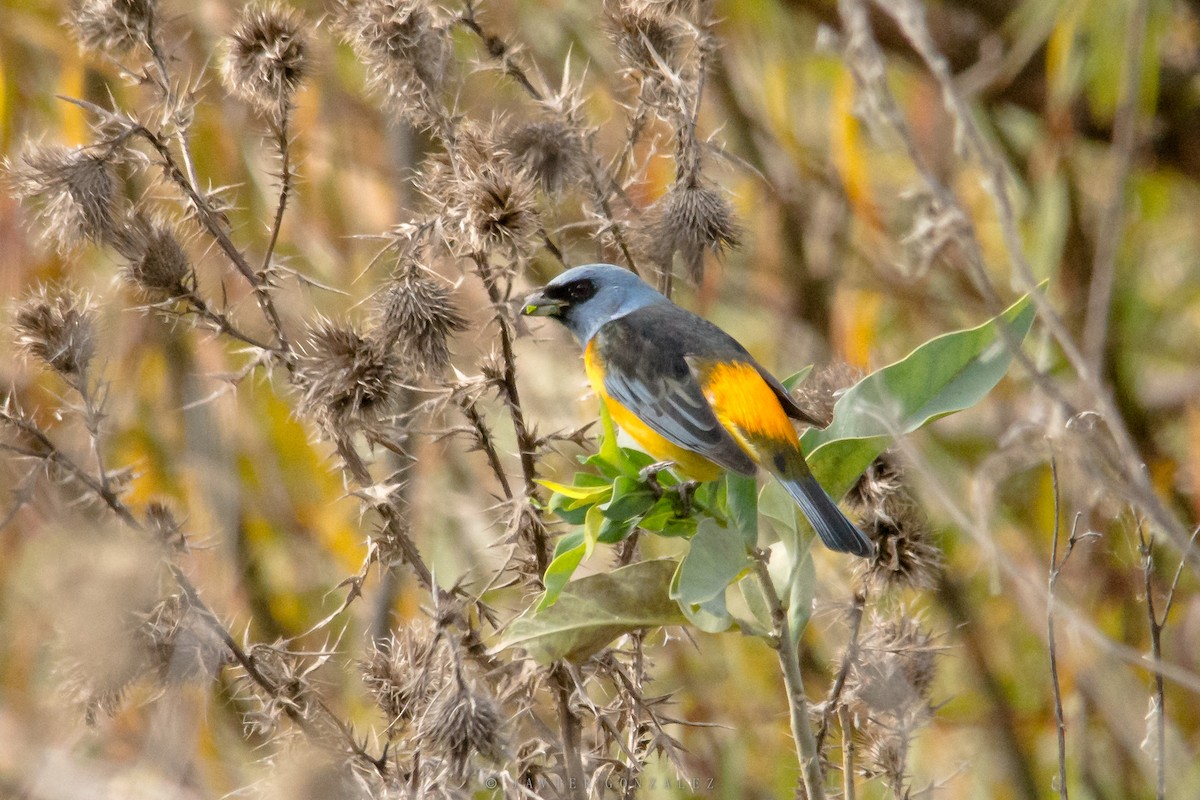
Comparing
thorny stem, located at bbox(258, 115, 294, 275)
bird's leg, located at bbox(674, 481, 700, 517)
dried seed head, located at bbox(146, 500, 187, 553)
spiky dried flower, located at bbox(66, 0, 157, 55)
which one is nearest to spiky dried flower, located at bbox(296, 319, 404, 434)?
thorny stem, located at bbox(258, 115, 294, 275)

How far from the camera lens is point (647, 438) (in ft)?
9.20

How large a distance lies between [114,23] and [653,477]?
1.31 metres

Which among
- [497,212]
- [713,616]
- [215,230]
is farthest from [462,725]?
[215,230]

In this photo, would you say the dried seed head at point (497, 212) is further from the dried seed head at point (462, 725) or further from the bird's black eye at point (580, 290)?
the bird's black eye at point (580, 290)

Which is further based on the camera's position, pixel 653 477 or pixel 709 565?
pixel 653 477

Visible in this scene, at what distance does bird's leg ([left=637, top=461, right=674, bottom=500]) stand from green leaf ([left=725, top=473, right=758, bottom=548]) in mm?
115

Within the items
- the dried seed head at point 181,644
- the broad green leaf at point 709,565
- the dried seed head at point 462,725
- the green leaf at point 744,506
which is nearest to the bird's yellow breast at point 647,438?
the green leaf at point 744,506

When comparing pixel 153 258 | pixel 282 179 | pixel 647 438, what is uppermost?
pixel 282 179

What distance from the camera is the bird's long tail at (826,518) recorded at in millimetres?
1905

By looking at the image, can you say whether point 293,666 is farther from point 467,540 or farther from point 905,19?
point 467,540

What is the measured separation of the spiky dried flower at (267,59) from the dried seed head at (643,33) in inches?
24.3

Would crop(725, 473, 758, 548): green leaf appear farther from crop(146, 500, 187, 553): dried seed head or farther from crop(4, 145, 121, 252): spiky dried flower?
crop(4, 145, 121, 252): spiky dried flower

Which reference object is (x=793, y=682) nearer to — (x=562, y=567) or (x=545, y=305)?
(x=562, y=567)

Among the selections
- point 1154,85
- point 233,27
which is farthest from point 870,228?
point 233,27
